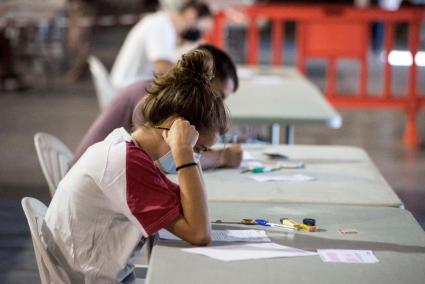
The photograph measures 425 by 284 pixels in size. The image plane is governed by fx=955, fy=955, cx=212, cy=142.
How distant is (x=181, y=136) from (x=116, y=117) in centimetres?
159

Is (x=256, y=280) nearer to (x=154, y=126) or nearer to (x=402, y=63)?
(x=154, y=126)

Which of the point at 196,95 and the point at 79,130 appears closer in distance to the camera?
the point at 196,95

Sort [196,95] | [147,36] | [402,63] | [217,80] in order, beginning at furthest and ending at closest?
[402,63]
[147,36]
[217,80]
[196,95]

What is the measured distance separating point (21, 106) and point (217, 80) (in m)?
6.20

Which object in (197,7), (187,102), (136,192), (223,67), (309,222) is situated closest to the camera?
(136,192)

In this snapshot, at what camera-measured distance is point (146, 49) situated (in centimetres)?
676

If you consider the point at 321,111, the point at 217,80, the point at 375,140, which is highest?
the point at 217,80

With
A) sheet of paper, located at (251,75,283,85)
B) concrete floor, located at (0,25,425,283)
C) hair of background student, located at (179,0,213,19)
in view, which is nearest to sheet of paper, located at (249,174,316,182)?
concrete floor, located at (0,25,425,283)

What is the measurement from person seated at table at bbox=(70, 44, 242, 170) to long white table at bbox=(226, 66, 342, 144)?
84 centimetres

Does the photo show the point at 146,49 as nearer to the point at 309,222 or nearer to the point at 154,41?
the point at 154,41

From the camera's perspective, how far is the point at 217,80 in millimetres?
3801

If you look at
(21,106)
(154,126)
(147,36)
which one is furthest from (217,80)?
(21,106)

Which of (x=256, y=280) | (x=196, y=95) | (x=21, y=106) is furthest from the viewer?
(x=21, y=106)

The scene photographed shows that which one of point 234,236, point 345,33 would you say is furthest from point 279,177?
point 345,33
